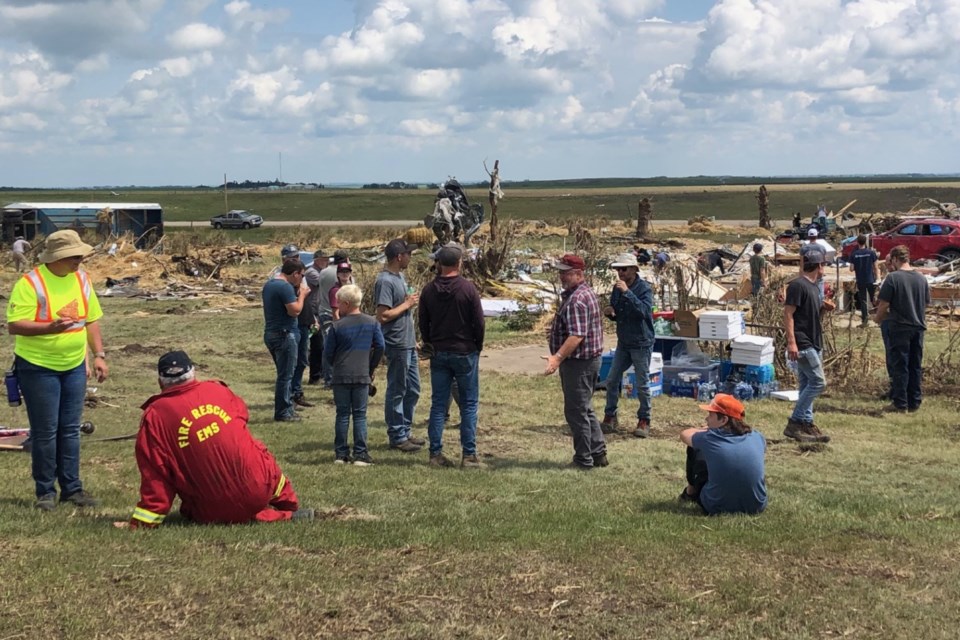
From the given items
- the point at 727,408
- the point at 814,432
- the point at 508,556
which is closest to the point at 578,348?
the point at 727,408

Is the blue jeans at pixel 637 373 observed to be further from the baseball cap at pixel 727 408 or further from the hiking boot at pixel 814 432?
the baseball cap at pixel 727 408

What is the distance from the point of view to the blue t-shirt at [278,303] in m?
9.30

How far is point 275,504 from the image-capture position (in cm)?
601

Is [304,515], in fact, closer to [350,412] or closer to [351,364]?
[351,364]

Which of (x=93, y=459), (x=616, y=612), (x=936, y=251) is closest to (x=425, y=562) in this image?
(x=616, y=612)

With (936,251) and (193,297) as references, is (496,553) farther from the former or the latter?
(936,251)

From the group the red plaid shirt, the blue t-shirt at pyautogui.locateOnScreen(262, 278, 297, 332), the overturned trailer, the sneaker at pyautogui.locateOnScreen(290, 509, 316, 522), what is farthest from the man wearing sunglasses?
the overturned trailer

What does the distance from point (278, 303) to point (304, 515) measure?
373cm

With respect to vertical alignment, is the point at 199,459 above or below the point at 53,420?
below

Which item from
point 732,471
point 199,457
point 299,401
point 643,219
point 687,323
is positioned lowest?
point 299,401

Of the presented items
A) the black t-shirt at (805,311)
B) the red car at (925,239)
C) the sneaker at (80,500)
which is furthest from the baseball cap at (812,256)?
the red car at (925,239)

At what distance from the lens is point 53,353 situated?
596cm

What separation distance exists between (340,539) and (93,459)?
11.6ft

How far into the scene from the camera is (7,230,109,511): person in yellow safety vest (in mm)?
5934
